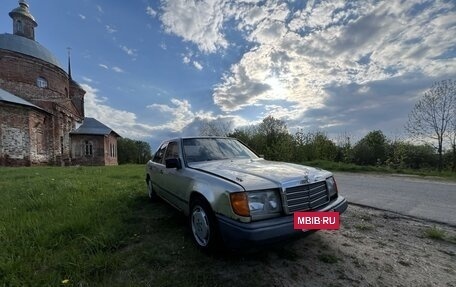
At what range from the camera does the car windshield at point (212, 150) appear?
4.36 metres

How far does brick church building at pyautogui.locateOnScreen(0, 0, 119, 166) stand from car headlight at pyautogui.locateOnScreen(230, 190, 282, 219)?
91.2ft

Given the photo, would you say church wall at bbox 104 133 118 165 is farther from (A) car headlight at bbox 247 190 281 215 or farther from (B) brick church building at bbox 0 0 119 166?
(A) car headlight at bbox 247 190 281 215

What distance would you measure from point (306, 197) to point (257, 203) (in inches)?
26.1

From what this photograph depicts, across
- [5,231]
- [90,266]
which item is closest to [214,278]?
[90,266]

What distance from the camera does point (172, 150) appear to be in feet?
16.1

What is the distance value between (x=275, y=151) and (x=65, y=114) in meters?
25.7

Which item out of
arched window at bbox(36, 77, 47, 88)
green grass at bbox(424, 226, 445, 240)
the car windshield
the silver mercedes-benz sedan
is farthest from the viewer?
arched window at bbox(36, 77, 47, 88)

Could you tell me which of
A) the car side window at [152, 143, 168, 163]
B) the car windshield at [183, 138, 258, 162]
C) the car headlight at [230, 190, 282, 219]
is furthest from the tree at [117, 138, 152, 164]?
the car headlight at [230, 190, 282, 219]

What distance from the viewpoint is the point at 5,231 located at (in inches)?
153

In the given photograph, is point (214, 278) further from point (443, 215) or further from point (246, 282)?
A: point (443, 215)

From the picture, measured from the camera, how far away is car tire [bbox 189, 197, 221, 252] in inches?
117

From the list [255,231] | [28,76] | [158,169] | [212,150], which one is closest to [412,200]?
[212,150]

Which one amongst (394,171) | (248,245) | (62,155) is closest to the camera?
(248,245)

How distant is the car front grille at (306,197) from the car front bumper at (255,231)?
16 cm
